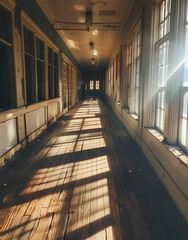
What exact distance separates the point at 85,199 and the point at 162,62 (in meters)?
2.15

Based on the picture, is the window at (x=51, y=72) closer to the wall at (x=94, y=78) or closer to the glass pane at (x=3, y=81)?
the glass pane at (x=3, y=81)

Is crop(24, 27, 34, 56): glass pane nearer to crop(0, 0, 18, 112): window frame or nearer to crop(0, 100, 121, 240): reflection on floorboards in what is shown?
crop(0, 0, 18, 112): window frame

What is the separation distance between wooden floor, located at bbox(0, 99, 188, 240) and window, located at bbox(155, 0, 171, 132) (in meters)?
0.78

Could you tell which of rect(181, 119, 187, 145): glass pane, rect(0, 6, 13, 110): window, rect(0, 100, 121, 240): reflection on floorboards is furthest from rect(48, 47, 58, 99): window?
rect(181, 119, 187, 145): glass pane

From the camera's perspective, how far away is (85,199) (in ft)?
6.80

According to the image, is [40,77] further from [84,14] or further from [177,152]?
[177,152]

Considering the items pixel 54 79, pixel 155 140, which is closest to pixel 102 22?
pixel 54 79

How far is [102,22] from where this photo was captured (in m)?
6.12

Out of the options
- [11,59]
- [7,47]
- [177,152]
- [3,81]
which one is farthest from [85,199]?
[3,81]

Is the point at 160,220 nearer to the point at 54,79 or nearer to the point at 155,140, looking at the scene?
the point at 155,140

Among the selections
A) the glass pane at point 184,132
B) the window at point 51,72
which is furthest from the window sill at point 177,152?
the window at point 51,72

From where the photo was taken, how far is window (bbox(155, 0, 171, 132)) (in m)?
2.73

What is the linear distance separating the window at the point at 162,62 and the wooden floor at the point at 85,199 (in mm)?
780

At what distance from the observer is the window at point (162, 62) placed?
8.95ft
